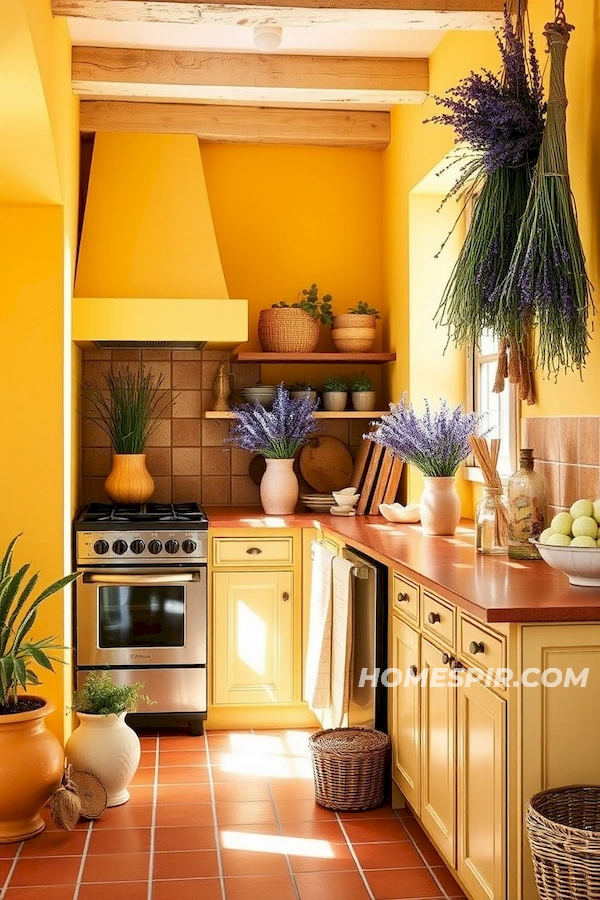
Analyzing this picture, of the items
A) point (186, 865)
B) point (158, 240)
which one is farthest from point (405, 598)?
point (158, 240)

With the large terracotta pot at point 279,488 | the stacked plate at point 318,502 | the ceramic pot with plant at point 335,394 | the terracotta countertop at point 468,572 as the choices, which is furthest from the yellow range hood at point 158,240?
the terracotta countertop at point 468,572

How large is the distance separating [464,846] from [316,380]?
3.19 meters

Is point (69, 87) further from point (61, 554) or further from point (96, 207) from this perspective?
point (61, 554)

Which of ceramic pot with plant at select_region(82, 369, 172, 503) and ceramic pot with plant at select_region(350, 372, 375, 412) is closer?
ceramic pot with plant at select_region(82, 369, 172, 503)

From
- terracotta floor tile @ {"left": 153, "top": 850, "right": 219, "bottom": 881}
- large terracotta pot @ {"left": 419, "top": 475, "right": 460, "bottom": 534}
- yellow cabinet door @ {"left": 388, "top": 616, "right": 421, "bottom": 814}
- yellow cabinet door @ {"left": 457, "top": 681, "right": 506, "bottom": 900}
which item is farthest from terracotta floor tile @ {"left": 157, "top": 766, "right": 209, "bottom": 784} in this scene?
yellow cabinet door @ {"left": 457, "top": 681, "right": 506, "bottom": 900}

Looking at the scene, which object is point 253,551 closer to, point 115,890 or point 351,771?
point 351,771

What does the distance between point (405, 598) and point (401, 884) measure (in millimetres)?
849

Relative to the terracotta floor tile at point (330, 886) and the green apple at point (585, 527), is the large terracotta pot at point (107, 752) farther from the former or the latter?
the green apple at point (585, 527)

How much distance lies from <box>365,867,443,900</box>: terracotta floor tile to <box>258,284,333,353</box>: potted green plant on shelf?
2.72 m

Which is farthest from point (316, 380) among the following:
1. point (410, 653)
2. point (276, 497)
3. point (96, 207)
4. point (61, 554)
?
point (410, 653)

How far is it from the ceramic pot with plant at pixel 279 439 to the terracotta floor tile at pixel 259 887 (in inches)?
89.1

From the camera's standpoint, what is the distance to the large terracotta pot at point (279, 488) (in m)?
5.20

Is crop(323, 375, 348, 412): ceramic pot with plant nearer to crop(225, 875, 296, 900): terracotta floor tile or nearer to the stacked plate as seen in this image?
the stacked plate

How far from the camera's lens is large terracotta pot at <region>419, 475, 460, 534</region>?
4164 mm
